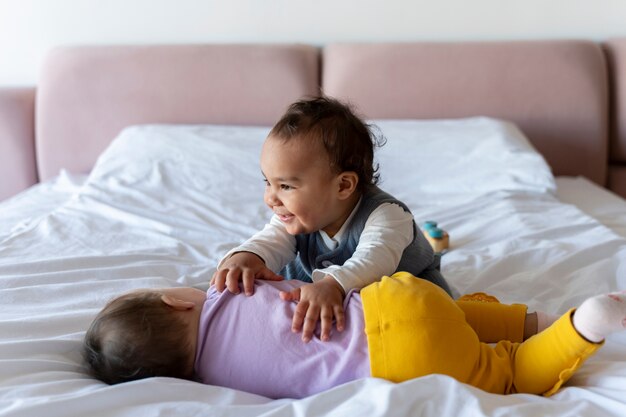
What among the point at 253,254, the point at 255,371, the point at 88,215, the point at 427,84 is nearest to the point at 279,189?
the point at 253,254

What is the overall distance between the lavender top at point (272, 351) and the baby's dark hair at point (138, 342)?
39mm

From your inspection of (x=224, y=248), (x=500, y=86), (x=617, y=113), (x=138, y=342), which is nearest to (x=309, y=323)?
(x=138, y=342)

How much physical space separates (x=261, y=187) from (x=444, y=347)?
3.69ft

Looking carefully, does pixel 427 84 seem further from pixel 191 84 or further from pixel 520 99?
pixel 191 84

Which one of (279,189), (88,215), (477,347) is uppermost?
(279,189)

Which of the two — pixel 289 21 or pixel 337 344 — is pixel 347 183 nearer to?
pixel 337 344

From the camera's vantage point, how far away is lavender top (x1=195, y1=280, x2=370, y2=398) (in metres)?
0.95

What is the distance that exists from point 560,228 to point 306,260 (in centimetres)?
73

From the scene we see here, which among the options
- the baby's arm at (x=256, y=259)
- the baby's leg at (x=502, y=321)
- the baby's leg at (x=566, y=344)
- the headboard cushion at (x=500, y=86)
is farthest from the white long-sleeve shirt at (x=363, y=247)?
the headboard cushion at (x=500, y=86)

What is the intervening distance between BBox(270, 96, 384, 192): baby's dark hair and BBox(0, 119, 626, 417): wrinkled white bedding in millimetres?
395

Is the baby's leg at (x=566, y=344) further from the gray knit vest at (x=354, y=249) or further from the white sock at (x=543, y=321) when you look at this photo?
the gray knit vest at (x=354, y=249)

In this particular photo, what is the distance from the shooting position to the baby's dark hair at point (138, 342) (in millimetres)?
953

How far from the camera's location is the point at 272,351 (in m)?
0.96

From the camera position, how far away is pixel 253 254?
1170 millimetres
